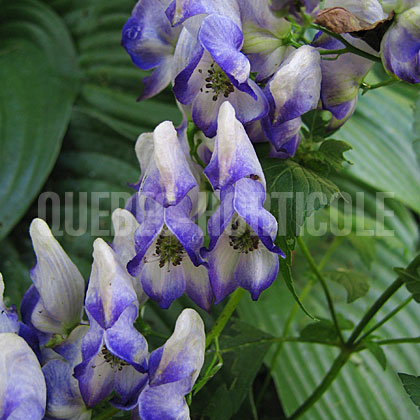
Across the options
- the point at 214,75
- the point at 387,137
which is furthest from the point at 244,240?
the point at 387,137

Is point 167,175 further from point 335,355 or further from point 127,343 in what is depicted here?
point 335,355

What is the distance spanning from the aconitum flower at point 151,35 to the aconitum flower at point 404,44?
0.53 ft

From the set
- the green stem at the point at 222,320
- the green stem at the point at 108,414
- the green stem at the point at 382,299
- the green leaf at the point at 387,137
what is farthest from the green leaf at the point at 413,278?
the green leaf at the point at 387,137

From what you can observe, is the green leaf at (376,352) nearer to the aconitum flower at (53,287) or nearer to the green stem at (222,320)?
the green stem at (222,320)

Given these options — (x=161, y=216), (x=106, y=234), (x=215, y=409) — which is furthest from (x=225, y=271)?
(x=106, y=234)

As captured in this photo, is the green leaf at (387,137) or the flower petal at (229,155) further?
the green leaf at (387,137)

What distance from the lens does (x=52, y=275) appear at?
1.36ft

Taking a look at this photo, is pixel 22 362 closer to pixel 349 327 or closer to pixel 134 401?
pixel 134 401

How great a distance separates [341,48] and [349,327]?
28cm

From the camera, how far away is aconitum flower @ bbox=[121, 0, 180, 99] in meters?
0.45

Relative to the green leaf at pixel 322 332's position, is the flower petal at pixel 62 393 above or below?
above

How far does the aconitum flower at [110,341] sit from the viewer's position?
A: 1.18 feet

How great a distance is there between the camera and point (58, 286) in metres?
0.42

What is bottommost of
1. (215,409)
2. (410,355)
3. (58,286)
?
(410,355)
